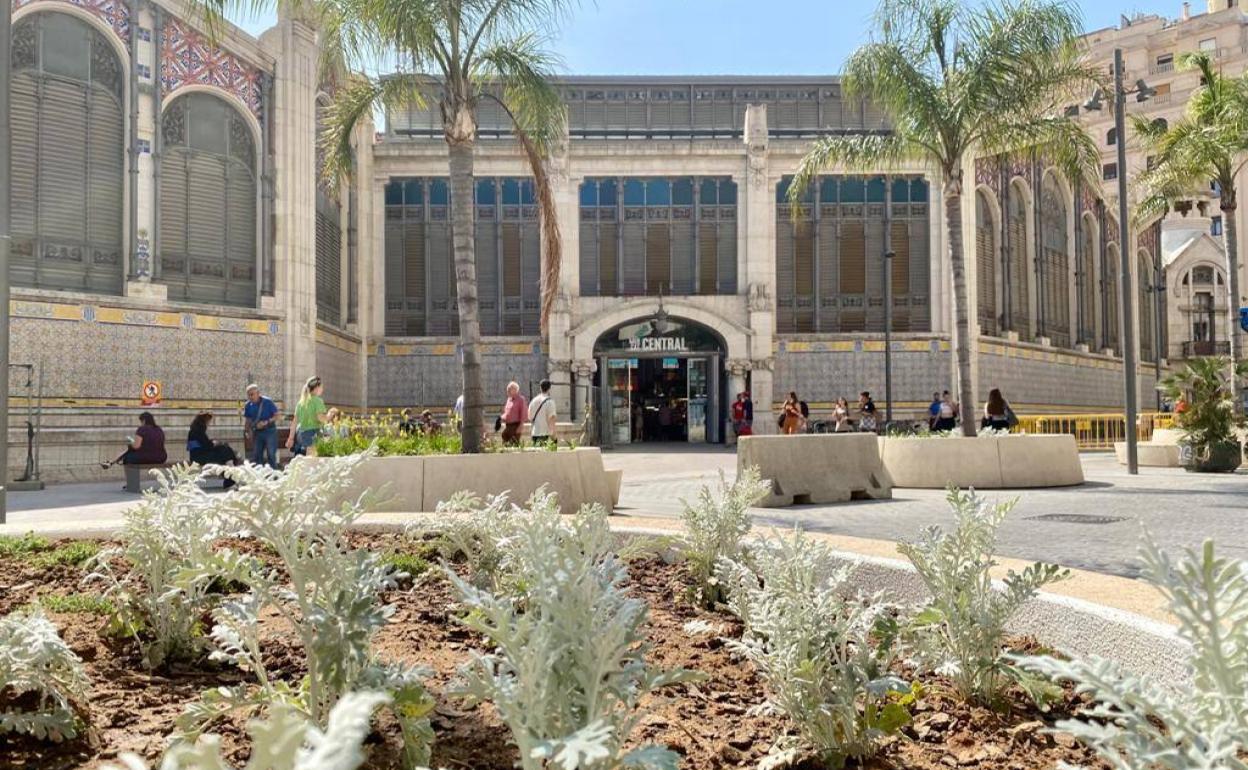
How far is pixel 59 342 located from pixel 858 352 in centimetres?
2383

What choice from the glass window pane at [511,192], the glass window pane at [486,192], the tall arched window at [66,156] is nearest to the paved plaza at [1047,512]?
the tall arched window at [66,156]

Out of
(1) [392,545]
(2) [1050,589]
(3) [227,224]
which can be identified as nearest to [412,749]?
(2) [1050,589]

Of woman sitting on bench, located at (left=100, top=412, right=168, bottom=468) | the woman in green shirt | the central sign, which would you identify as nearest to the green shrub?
the woman in green shirt

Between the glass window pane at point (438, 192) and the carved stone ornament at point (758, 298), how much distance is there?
36.5ft

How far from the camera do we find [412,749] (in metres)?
2.55

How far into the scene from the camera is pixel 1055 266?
128 ft

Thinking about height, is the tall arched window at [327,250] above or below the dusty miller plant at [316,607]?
above

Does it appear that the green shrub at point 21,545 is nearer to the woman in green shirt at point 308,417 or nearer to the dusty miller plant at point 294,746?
the dusty miller plant at point 294,746

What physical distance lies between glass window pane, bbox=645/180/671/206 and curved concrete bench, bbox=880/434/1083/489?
19.5m

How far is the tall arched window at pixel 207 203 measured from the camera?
21125mm

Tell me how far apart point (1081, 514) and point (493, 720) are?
9.11 metres

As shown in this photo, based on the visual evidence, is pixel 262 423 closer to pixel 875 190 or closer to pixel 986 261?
pixel 875 190

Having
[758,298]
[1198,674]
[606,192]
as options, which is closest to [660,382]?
[758,298]

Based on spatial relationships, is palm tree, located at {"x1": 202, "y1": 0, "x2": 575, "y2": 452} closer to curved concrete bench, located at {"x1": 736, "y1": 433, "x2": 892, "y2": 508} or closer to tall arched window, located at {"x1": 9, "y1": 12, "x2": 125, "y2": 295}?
curved concrete bench, located at {"x1": 736, "y1": 433, "x2": 892, "y2": 508}
